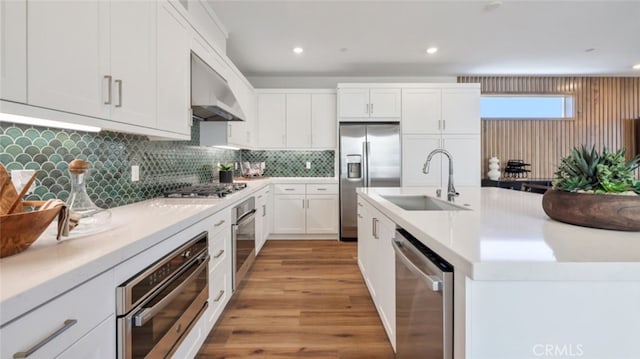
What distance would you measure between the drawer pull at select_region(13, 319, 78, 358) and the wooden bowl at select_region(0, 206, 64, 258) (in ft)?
0.97

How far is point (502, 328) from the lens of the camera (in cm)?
74

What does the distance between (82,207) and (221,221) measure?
92 centimetres

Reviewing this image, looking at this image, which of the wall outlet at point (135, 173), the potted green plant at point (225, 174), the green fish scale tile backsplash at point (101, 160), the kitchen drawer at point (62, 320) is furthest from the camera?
the potted green plant at point (225, 174)

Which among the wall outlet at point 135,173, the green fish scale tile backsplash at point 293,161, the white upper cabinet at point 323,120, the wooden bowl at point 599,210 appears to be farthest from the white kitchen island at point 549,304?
the green fish scale tile backsplash at point 293,161

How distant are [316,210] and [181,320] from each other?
3.10 meters

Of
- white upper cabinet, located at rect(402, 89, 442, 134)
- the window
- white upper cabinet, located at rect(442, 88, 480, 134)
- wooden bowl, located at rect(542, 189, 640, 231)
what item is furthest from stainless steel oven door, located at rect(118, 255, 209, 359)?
the window

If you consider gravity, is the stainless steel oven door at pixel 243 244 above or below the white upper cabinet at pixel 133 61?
below

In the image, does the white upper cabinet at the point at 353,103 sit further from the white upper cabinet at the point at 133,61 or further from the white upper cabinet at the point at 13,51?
the white upper cabinet at the point at 13,51

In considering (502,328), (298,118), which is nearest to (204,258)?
(502,328)

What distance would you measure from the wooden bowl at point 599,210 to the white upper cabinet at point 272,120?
3.94m

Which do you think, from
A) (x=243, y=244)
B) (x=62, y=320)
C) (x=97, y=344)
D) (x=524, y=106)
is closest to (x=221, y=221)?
(x=243, y=244)

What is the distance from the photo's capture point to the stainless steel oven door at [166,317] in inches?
39.4

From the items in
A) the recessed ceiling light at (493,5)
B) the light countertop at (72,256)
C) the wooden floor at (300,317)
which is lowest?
the wooden floor at (300,317)

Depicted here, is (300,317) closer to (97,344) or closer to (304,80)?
(97,344)
